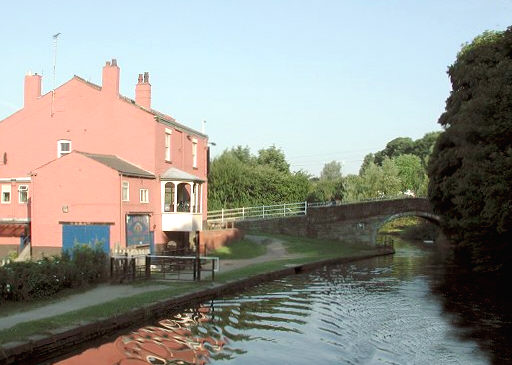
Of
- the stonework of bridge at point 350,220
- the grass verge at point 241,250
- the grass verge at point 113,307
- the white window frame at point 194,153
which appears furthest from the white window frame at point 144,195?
the stonework of bridge at point 350,220

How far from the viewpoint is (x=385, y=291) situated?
21484mm

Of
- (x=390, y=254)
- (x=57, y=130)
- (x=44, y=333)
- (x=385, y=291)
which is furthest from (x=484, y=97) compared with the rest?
(x=390, y=254)

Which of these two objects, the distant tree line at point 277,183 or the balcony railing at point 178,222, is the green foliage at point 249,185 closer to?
the distant tree line at point 277,183

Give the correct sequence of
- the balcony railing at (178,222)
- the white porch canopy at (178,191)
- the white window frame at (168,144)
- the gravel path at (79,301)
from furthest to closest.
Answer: the white window frame at (168,144) < the white porch canopy at (178,191) < the balcony railing at (178,222) < the gravel path at (79,301)

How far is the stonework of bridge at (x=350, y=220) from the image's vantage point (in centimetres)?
4519

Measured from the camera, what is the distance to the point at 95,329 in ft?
39.9

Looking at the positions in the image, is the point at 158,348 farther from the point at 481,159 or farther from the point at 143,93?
the point at 143,93

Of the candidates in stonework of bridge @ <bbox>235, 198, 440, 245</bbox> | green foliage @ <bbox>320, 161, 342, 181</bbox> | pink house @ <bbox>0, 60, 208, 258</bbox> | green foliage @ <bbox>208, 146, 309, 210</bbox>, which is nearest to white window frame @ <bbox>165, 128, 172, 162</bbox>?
pink house @ <bbox>0, 60, 208, 258</bbox>

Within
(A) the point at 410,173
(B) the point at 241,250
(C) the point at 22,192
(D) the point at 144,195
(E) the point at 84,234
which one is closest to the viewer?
(E) the point at 84,234

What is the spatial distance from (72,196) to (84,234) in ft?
6.00

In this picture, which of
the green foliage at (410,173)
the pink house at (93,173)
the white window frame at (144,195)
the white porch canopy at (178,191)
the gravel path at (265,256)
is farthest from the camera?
the green foliage at (410,173)

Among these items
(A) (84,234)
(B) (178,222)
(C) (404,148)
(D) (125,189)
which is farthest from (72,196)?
(C) (404,148)

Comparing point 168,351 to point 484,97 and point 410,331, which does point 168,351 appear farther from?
point 484,97

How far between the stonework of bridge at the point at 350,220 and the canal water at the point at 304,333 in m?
23.7
